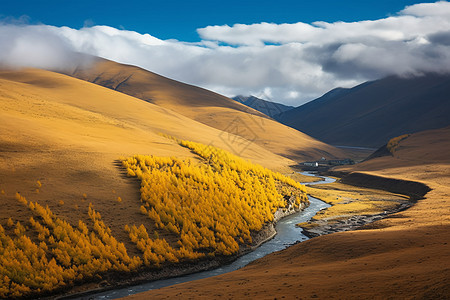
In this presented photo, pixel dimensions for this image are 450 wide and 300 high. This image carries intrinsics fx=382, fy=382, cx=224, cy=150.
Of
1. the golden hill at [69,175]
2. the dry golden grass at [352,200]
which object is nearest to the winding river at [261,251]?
the golden hill at [69,175]

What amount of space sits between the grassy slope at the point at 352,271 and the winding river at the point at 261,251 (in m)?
3.30

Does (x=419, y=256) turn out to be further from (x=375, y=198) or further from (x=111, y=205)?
(x=375, y=198)

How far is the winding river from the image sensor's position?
71.4ft

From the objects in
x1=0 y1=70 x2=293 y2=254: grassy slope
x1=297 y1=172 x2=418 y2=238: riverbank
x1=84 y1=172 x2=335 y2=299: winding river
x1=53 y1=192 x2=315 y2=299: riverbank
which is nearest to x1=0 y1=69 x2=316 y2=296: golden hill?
x1=0 y1=70 x2=293 y2=254: grassy slope

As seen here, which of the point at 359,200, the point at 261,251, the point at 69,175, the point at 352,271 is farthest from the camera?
the point at 359,200

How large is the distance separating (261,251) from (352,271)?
1465cm

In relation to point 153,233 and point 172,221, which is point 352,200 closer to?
point 172,221

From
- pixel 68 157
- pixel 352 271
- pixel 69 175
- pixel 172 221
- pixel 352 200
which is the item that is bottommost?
pixel 352 200

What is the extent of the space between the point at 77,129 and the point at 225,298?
43060 millimetres

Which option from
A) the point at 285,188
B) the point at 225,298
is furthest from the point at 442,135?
the point at 225,298

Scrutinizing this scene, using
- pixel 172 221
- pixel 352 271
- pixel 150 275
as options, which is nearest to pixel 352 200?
pixel 172 221

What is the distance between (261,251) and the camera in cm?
2947

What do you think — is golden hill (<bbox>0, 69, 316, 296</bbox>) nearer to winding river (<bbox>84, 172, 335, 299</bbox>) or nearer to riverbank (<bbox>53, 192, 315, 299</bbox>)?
riverbank (<bbox>53, 192, 315, 299</bbox>)

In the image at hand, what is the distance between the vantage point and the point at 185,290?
16938 millimetres
